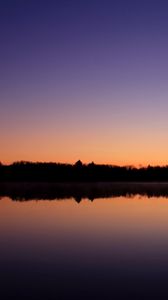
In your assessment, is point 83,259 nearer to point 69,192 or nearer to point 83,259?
point 83,259

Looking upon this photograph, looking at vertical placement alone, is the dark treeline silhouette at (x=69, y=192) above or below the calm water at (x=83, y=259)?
above

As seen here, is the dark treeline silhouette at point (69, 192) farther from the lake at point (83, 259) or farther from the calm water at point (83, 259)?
the lake at point (83, 259)

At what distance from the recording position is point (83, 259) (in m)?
17.3

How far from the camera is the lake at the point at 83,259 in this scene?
12.9 m

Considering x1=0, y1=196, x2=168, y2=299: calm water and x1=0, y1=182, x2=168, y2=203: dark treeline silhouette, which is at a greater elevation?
x1=0, y1=182, x2=168, y2=203: dark treeline silhouette

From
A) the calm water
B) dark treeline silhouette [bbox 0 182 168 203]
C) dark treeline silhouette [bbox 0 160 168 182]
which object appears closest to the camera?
the calm water

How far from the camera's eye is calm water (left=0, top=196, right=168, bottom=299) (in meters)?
12.9

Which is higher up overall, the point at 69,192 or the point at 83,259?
the point at 69,192

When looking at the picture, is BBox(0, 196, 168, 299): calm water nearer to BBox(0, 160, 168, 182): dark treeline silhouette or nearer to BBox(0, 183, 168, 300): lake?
BBox(0, 183, 168, 300): lake

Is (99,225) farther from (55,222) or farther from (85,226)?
(55,222)

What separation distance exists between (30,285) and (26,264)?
2.91m

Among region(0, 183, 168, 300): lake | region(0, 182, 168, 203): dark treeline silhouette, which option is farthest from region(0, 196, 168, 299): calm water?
region(0, 182, 168, 203): dark treeline silhouette

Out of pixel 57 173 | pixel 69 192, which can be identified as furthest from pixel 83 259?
pixel 57 173

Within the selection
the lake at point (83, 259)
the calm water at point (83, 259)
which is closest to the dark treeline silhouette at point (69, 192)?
the calm water at point (83, 259)
